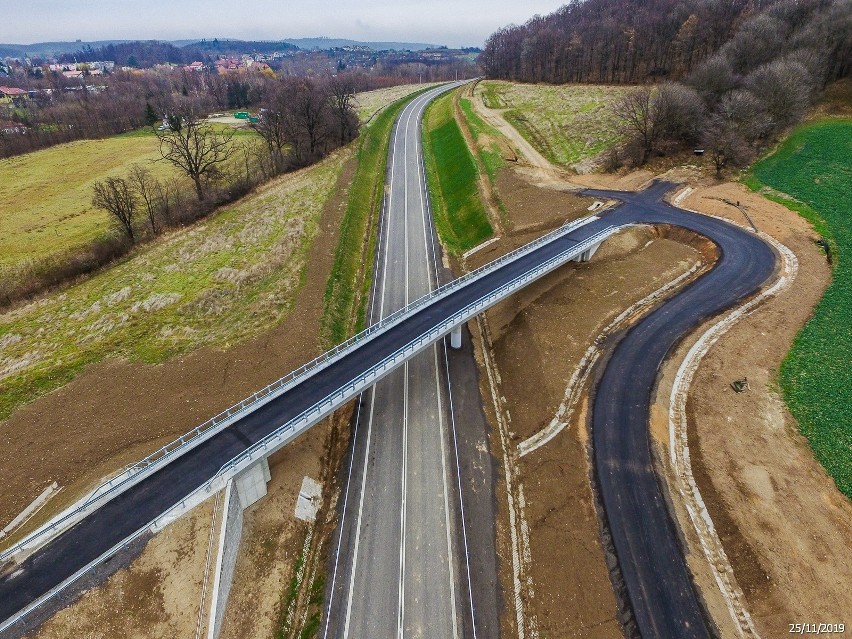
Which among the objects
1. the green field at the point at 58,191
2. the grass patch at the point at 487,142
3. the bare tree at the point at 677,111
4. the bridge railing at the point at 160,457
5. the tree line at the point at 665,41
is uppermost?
the tree line at the point at 665,41

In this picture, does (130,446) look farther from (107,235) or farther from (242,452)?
(107,235)

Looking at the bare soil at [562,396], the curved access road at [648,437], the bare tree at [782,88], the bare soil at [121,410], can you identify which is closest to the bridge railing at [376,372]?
the bare soil at [562,396]

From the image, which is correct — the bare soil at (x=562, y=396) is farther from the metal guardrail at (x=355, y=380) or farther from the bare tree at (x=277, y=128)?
the bare tree at (x=277, y=128)

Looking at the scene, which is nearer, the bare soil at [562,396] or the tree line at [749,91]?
the bare soil at [562,396]

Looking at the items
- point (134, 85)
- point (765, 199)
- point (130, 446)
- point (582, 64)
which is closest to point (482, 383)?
point (130, 446)

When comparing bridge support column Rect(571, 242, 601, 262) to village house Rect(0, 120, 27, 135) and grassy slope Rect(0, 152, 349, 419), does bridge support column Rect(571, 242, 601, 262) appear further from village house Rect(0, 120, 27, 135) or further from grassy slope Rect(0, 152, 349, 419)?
village house Rect(0, 120, 27, 135)

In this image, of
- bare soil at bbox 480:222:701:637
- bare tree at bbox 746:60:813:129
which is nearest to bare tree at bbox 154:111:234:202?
bare soil at bbox 480:222:701:637

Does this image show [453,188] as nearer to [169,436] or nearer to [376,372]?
[376,372]

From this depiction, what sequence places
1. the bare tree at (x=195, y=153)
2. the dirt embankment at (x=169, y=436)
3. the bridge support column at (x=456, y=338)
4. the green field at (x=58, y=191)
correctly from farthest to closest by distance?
1. the bare tree at (x=195, y=153)
2. the green field at (x=58, y=191)
3. the bridge support column at (x=456, y=338)
4. the dirt embankment at (x=169, y=436)
